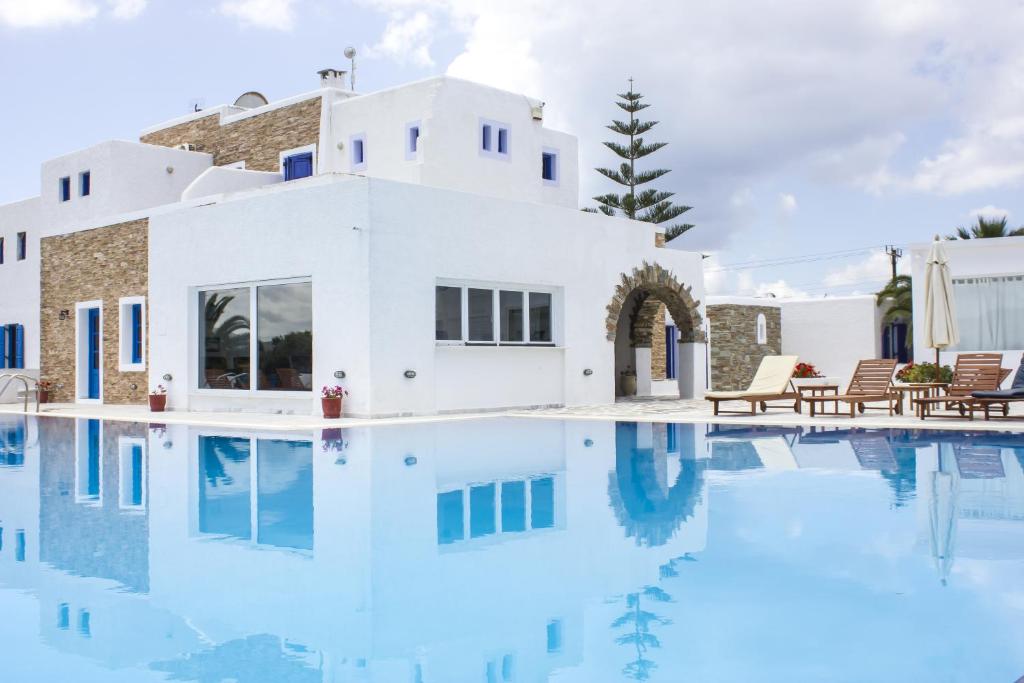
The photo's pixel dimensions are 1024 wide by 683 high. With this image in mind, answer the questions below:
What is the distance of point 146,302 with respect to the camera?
766 inches

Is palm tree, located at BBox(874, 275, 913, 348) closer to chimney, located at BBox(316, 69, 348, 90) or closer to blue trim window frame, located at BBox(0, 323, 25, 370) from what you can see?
chimney, located at BBox(316, 69, 348, 90)

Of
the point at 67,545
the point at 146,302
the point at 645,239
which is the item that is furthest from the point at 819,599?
the point at 146,302

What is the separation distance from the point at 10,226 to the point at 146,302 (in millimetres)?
13513

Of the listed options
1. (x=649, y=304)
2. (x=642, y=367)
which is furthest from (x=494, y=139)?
(x=642, y=367)

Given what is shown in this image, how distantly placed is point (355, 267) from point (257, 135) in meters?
10.9

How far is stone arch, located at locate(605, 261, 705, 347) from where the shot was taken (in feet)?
64.1

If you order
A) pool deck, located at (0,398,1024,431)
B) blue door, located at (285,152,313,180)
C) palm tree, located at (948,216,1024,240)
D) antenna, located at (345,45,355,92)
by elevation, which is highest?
antenna, located at (345,45,355,92)

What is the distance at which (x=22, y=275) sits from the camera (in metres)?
28.9

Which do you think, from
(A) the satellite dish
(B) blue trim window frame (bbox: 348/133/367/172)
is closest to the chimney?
(A) the satellite dish

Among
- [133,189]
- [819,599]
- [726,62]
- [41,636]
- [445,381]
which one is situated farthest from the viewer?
[133,189]

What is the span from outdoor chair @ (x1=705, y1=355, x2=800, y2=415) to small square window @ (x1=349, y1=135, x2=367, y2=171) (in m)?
10.3

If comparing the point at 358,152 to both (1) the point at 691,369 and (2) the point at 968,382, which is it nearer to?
(1) the point at 691,369

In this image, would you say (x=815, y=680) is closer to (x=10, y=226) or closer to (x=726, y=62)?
(x=726, y=62)

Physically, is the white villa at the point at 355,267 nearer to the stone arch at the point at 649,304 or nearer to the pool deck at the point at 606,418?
the stone arch at the point at 649,304
